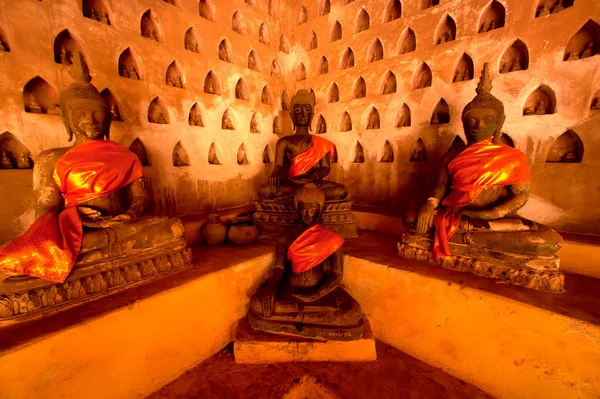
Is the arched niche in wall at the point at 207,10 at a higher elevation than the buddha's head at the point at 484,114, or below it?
higher

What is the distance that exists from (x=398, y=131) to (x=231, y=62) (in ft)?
11.8

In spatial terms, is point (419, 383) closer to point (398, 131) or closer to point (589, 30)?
point (398, 131)

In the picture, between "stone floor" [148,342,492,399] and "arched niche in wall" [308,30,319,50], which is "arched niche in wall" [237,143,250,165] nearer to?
"arched niche in wall" [308,30,319,50]

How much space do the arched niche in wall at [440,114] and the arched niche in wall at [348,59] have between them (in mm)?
2052

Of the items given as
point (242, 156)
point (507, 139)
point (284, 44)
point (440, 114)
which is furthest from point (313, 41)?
point (507, 139)

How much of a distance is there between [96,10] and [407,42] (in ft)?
16.4

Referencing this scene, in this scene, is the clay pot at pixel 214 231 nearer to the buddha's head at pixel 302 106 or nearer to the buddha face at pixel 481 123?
the buddha's head at pixel 302 106

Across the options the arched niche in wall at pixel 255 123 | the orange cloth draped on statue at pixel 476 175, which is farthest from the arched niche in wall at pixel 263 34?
the orange cloth draped on statue at pixel 476 175

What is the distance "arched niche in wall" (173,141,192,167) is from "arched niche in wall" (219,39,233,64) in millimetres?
1966

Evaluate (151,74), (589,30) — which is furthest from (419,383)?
(151,74)

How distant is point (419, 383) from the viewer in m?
2.56

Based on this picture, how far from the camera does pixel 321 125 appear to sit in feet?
20.3

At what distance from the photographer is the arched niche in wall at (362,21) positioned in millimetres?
5250

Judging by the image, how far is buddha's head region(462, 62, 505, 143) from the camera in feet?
9.98
